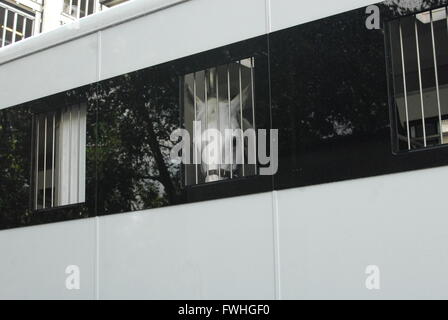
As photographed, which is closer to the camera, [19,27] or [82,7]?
[19,27]

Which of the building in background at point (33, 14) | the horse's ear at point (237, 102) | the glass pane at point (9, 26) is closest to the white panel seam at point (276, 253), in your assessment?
the horse's ear at point (237, 102)

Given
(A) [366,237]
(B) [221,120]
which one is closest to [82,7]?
(B) [221,120]

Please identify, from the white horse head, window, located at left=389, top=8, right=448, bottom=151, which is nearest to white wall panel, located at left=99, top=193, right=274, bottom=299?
the white horse head

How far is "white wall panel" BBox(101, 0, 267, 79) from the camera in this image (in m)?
3.75

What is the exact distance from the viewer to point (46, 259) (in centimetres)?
439

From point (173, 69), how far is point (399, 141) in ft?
4.86

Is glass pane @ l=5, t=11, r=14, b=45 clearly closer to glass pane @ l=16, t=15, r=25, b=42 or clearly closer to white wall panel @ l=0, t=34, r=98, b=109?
glass pane @ l=16, t=15, r=25, b=42

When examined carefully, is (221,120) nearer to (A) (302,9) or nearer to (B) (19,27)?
(A) (302,9)

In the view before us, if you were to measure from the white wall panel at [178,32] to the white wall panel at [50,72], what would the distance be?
140 millimetres

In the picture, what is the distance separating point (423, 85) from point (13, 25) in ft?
83.1

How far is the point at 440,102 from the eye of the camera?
3.14 metres

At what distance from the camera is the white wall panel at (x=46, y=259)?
418cm
